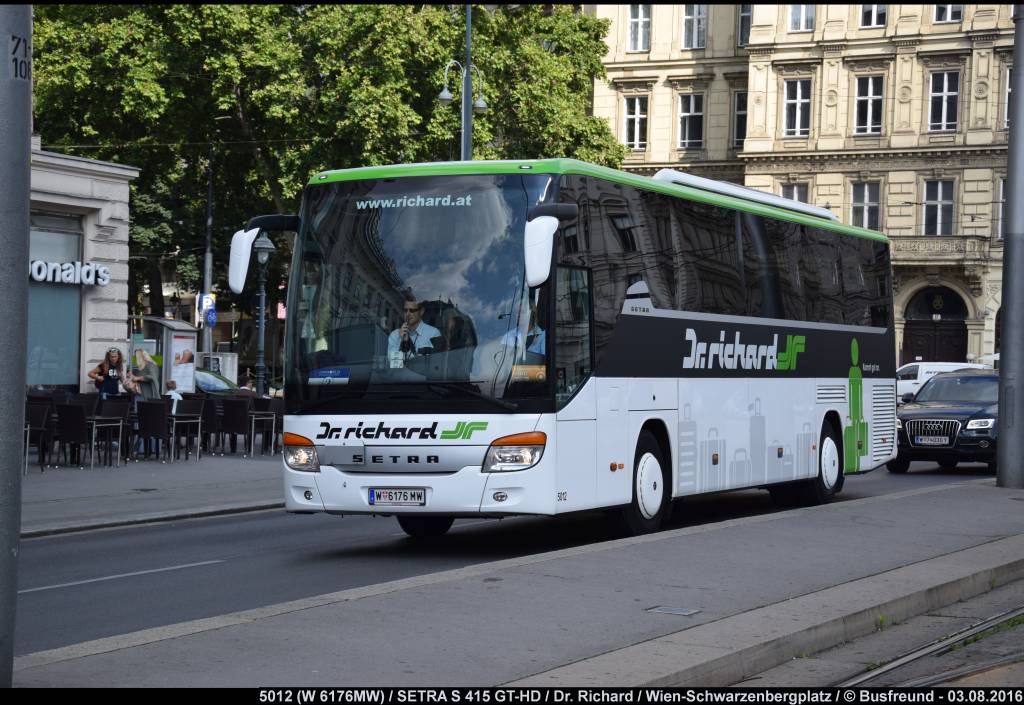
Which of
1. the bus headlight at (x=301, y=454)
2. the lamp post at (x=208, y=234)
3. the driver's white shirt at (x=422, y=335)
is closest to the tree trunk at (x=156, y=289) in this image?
the lamp post at (x=208, y=234)

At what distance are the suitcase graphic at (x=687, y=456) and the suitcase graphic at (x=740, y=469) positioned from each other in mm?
1055

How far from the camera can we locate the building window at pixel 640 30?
218ft

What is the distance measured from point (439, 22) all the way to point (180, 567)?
104 feet

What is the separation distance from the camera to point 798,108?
61.7 m

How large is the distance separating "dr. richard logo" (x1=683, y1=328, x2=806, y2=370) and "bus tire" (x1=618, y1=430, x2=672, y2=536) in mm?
1059

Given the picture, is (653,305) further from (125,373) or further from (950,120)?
(950,120)

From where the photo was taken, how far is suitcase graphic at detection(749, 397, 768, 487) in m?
16.5

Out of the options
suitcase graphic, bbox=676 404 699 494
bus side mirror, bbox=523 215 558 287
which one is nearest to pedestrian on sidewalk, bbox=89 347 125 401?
suitcase graphic, bbox=676 404 699 494

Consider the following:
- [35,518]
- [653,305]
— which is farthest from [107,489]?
[653,305]

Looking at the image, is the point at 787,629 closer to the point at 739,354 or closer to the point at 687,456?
the point at 687,456

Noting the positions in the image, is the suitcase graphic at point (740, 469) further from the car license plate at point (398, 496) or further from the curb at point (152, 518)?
the curb at point (152, 518)

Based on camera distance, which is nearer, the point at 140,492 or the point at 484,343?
the point at 484,343

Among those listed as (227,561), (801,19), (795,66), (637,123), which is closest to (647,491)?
(227,561)

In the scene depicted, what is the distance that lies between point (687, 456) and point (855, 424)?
5441mm
